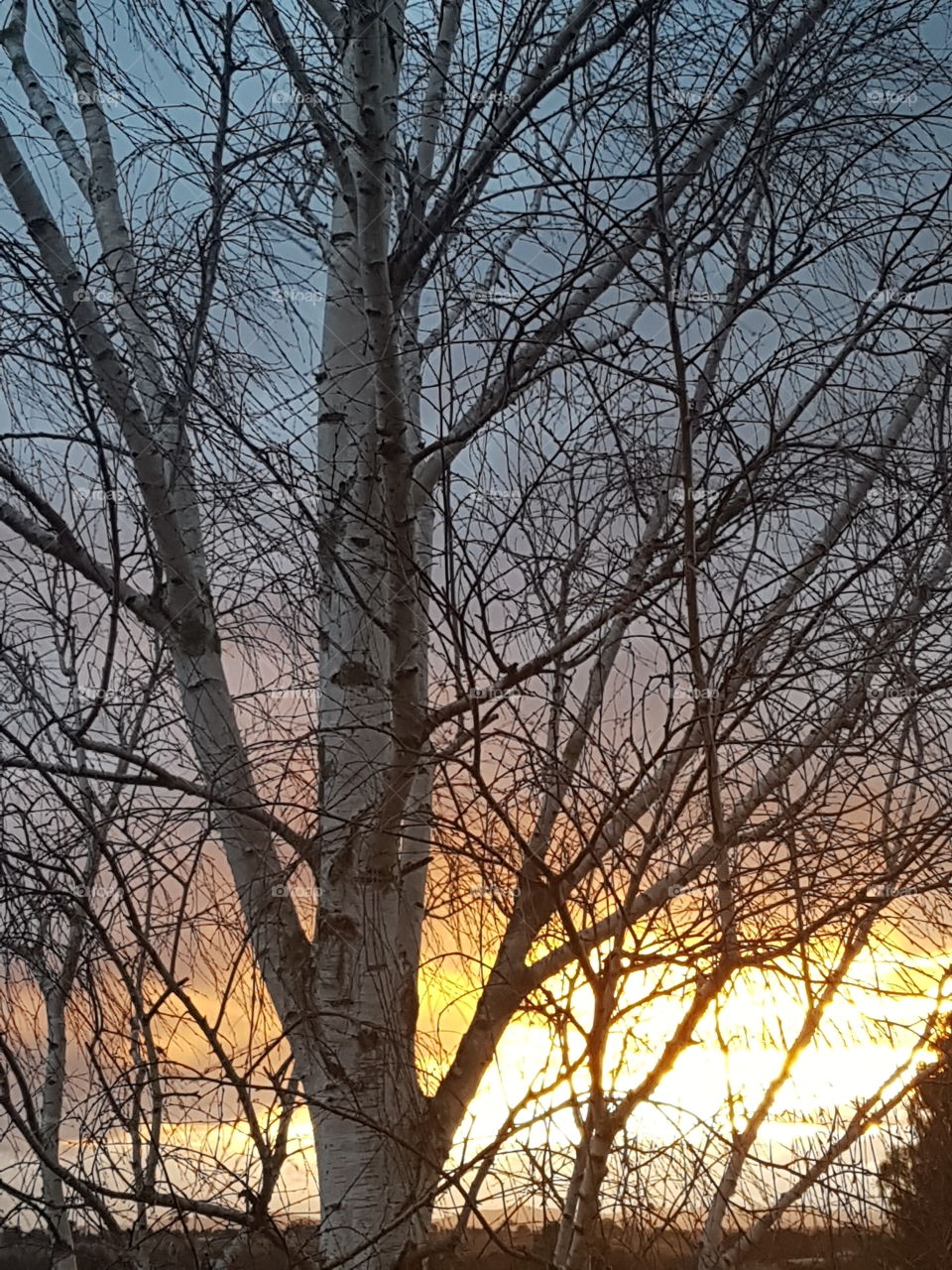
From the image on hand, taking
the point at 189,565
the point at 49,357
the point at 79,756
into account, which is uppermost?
the point at 49,357

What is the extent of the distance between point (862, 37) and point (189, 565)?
218 cm

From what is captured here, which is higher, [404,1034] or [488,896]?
[488,896]

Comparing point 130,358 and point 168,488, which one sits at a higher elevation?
point 130,358

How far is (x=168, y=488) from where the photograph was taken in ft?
9.28

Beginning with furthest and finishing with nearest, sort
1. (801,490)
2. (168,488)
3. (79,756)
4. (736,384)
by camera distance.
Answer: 1. (79,756)
2. (168,488)
3. (801,490)
4. (736,384)

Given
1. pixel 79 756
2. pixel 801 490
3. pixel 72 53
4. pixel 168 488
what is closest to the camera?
pixel 801 490

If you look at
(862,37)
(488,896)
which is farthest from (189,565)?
(862,37)

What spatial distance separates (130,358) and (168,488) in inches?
20.8

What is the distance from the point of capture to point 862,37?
300cm

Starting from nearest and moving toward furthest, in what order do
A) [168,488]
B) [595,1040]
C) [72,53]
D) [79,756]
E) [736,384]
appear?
[595,1040], [736,384], [168,488], [79,756], [72,53]

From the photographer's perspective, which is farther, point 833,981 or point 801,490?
point 801,490

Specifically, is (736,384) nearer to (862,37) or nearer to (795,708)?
(795,708)

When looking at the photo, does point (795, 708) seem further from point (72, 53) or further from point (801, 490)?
point (72, 53)

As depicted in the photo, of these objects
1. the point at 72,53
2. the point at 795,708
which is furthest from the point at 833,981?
the point at 72,53
